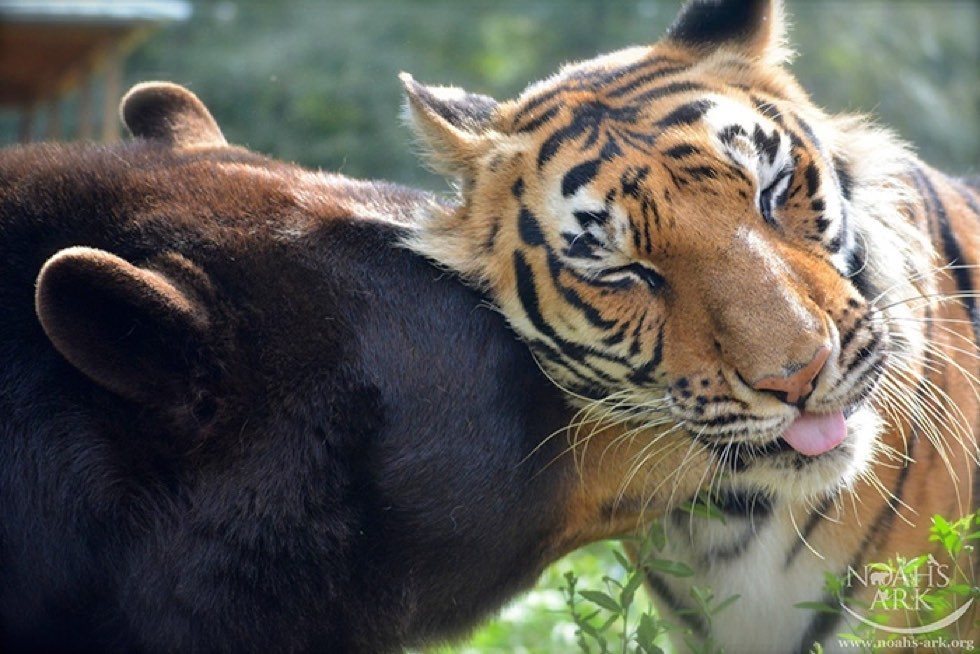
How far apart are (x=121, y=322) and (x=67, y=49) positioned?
9.85 m

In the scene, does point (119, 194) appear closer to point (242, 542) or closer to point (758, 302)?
point (242, 542)

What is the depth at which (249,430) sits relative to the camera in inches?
125

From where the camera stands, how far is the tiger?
10.0 ft

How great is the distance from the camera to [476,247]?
3457mm

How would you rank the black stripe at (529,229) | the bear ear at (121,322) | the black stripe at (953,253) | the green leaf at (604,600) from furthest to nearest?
the black stripe at (953,253)
the black stripe at (529,229)
the green leaf at (604,600)
the bear ear at (121,322)

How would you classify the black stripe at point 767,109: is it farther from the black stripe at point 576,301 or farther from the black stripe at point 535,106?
the black stripe at point 576,301

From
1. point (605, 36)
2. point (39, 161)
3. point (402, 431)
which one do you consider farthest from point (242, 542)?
point (605, 36)

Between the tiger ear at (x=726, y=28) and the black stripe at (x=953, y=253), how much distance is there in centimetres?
76

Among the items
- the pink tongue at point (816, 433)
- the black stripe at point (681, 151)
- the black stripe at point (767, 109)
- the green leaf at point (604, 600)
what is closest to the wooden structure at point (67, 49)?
the black stripe at point (767, 109)

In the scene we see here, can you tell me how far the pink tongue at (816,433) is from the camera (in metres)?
3.09

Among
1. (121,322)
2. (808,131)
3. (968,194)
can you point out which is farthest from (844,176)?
(121,322)

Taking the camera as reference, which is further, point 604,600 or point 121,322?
point 604,600

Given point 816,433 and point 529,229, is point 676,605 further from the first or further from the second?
point 529,229

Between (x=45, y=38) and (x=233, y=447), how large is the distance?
922 cm
